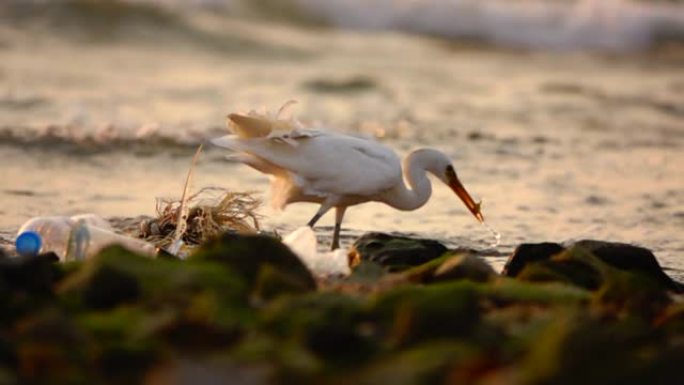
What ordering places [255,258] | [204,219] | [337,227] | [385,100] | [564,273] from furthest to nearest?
[385,100], [337,227], [204,219], [564,273], [255,258]

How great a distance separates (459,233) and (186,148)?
2.99 meters

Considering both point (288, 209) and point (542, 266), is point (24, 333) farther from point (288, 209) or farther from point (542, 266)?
point (288, 209)

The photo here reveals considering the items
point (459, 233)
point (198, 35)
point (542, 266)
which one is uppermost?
point (542, 266)

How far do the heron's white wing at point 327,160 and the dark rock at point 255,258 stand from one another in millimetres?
2270

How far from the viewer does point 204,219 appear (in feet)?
24.7

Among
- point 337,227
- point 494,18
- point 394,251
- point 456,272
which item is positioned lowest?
point 494,18

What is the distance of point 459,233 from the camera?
8500 millimetres

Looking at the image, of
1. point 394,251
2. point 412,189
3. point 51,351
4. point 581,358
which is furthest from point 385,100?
point 581,358

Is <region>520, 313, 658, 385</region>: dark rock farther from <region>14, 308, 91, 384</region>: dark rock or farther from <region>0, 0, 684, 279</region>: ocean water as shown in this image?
<region>0, 0, 684, 279</region>: ocean water

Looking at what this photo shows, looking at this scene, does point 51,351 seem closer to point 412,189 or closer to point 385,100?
point 412,189

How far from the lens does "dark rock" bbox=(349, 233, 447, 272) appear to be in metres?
6.66

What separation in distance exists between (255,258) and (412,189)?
2.86 meters

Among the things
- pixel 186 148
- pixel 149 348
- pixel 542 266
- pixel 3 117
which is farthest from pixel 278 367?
pixel 3 117

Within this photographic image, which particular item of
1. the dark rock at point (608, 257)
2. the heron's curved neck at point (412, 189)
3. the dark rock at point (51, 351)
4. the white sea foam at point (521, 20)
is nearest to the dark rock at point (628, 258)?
the dark rock at point (608, 257)
